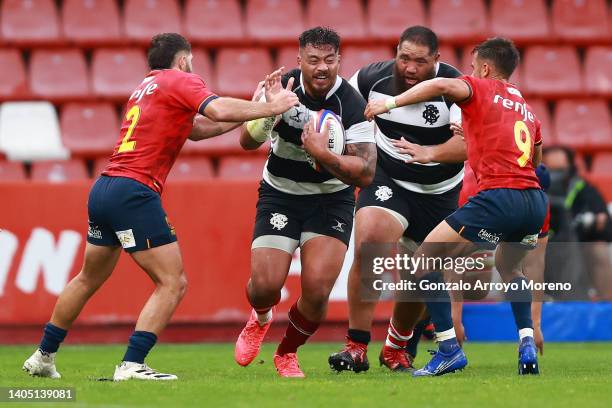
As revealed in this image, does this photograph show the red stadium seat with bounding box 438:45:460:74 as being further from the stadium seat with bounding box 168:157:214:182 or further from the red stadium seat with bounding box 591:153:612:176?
the stadium seat with bounding box 168:157:214:182

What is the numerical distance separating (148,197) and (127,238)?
28cm

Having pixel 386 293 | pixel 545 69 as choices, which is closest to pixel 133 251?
pixel 386 293

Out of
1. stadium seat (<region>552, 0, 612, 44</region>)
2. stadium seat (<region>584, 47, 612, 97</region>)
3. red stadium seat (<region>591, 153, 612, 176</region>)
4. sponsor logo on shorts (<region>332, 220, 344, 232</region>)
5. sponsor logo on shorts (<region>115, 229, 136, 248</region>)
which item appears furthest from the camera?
stadium seat (<region>552, 0, 612, 44</region>)

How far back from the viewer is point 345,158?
7.40m

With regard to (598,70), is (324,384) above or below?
below

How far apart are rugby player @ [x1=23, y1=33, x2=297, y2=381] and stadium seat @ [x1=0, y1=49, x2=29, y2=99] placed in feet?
22.0

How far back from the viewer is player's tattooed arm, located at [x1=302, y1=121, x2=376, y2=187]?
7.32m

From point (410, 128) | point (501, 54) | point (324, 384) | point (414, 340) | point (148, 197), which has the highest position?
point (501, 54)

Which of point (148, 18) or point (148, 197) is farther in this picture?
point (148, 18)

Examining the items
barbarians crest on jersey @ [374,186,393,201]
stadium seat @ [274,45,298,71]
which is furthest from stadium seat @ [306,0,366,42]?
barbarians crest on jersey @ [374,186,393,201]

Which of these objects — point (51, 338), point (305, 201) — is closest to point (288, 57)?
point (305, 201)

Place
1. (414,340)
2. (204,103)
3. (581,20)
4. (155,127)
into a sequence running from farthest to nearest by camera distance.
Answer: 1. (581,20)
2. (414,340)
3. (155,127)
4. (204,103)

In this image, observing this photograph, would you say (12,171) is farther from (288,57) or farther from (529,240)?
(529,240)

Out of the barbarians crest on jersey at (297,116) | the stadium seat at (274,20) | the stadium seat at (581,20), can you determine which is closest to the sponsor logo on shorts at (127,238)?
the barbarians crest on jersey at (297,116)
